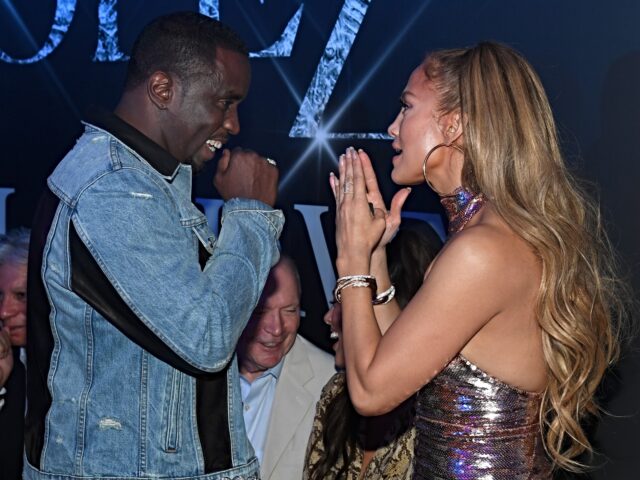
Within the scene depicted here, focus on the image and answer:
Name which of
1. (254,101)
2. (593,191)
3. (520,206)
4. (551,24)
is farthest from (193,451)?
(254,101)

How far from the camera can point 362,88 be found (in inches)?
138

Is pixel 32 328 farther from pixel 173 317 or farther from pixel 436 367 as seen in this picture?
pixel 436 367

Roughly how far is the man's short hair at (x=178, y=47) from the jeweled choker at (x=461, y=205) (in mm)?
589

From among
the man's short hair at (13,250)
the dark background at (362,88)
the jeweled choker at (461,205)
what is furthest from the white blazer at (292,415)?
the jeweled choker at (461,205)

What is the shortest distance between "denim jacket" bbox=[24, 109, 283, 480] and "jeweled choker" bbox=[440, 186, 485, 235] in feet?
1.28

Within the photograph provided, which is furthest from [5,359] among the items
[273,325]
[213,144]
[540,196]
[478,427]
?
[540,196]

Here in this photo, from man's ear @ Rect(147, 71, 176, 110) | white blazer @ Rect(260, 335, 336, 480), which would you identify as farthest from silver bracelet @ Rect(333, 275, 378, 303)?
white blazer @ Rect(260, 335, 336, 480)

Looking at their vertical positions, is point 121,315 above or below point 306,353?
above

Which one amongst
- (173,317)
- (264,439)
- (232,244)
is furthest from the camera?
(264,439)

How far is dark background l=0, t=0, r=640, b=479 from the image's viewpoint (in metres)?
2.92

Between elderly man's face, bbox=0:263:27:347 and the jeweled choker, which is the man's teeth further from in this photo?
elderly man's face, bbox=0:263:27:347

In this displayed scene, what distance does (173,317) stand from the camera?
5.82ft

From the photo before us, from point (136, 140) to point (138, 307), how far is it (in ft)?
1.23

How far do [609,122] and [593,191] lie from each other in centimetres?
21
